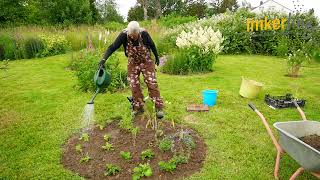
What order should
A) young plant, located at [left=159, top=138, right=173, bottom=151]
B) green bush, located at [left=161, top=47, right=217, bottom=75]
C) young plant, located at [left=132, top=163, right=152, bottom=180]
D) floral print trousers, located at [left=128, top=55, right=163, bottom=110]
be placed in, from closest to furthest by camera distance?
1. young plant, located at [left=132, top=163, right=152, bottom=180]
2. young plant, located at [left=159, top=138, right=173, bottom=151]
3. floral print trousers, located at [left=128, top=55, right=163, bottom=110]
4. green bush, located at [left=161, top=47, right=217, bottom=75]

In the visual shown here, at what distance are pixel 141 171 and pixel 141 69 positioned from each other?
1951 mm

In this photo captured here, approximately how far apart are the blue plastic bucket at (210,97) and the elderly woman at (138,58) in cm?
112

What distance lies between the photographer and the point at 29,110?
20.4ft

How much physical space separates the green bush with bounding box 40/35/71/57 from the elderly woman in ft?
29.8

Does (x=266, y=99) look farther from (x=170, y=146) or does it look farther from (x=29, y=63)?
(x=29, y=63)

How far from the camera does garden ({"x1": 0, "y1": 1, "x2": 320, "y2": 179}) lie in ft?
12.9


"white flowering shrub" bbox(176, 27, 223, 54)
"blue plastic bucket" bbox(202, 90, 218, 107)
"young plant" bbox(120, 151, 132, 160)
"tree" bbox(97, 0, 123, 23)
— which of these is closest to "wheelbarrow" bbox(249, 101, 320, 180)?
"young plant" bbox(120, 151, 132, 160)

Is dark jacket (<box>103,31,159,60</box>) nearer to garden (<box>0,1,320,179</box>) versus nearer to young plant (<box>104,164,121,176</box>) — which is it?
garden (<box>0,1,320,179</box>)

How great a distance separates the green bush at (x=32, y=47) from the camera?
514 inches

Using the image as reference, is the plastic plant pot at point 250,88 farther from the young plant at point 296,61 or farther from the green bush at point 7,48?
the green bush at point 7,48

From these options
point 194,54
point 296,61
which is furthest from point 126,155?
point 296,61

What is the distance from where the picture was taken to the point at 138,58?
5.10m

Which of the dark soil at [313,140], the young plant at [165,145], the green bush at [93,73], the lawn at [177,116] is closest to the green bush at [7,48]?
the lawn at [177,116]

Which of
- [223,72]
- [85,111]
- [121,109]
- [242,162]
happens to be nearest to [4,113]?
[85,111]
